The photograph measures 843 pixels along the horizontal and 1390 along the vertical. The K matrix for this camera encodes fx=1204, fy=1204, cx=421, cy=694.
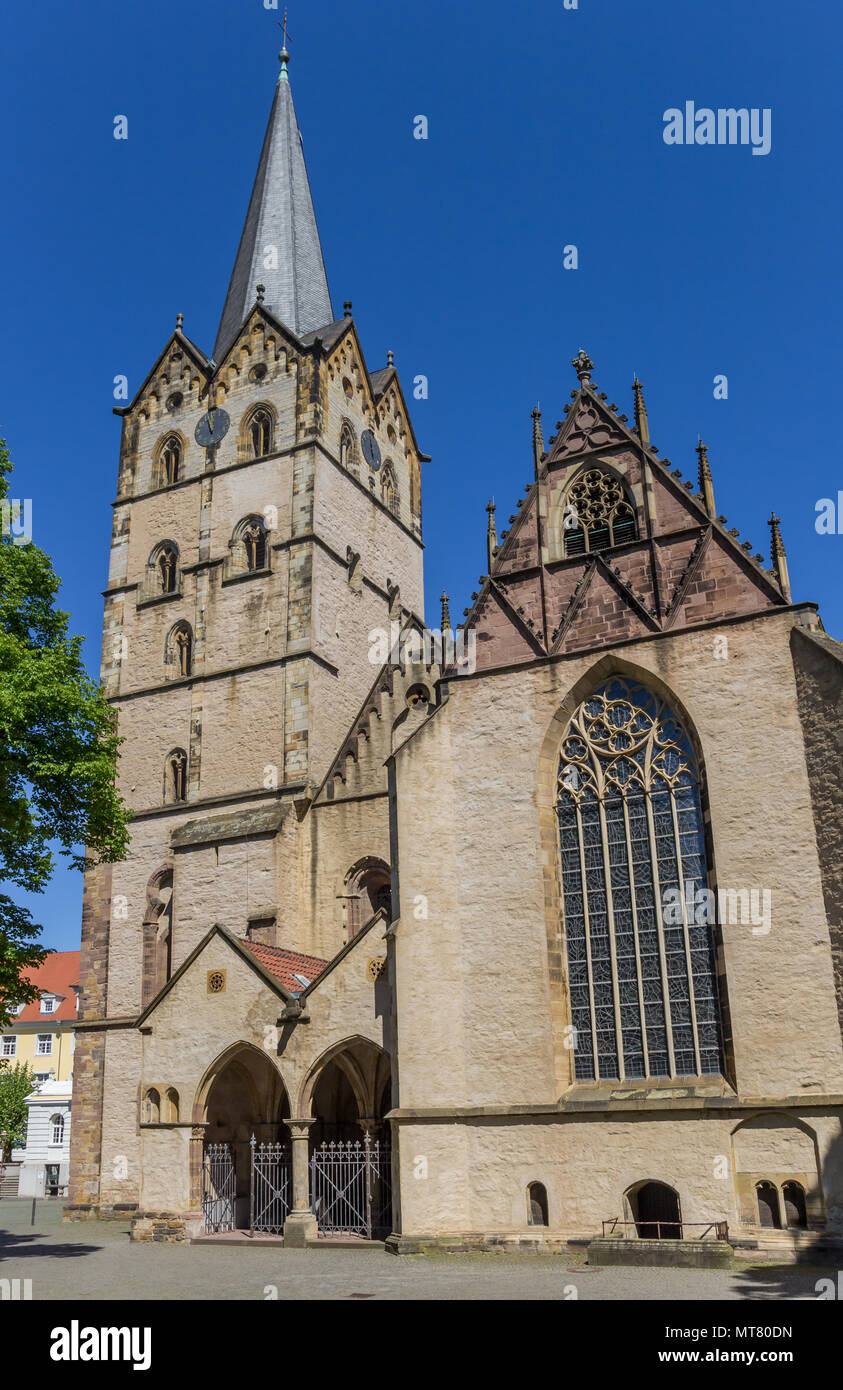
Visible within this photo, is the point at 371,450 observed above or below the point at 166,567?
above

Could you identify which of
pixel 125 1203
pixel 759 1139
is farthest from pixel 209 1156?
pixel 759 1139

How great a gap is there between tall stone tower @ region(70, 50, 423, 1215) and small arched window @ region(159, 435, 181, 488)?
2.3 inches

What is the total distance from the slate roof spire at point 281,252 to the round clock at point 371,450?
354 cm

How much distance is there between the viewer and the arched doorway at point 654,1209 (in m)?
17.0

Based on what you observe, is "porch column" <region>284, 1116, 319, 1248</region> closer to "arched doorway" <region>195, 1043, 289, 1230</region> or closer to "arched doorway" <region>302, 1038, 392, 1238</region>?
"arched doorway" <region>302, 1038, 392, 1238</region>

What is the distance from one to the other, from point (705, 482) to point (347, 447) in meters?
15.7

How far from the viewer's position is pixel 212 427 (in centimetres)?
3369

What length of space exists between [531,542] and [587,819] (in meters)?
5.24

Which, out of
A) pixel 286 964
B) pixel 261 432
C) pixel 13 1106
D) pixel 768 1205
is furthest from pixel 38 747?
pixel 13 1106

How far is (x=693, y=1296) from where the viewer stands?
12.3 meters

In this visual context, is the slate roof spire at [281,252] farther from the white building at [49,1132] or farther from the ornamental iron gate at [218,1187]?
the white building at [49,1132]

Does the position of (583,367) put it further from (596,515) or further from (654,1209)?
(654,1209)

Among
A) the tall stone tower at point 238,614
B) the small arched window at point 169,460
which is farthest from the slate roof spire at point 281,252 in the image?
the small arched window at point 169,460
